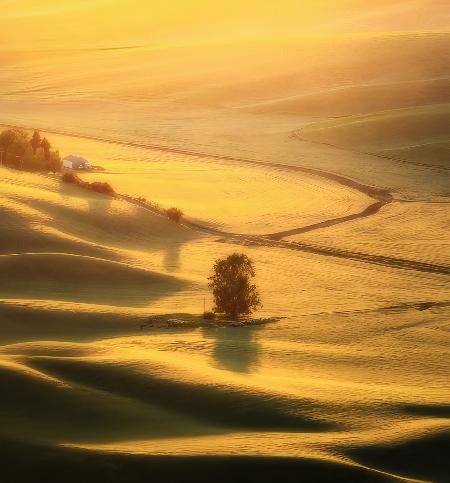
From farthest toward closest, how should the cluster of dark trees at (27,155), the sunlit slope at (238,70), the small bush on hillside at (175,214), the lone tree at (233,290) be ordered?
the sunlit slope at (238,70)
the cluster of dark trees at (27,155)
the small bush on hillside at (175,214)
the lone tree at (233,290)

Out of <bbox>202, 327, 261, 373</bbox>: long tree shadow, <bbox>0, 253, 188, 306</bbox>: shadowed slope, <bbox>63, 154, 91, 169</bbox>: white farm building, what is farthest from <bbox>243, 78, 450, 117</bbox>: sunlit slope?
<bbox>202, 327, 261, 373</bbox>: long tree shadow

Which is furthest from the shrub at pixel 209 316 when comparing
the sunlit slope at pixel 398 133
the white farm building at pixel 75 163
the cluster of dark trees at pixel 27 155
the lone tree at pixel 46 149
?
the sunlit slope at pixel 398 133

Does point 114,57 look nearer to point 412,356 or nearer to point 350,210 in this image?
point 350,210

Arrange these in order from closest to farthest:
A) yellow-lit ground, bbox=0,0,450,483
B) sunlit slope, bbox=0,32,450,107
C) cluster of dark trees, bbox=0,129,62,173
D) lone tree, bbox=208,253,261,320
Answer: yellow-lit ground, bbox=0,0,450,483, lone tree, bbox=208,253,261,320, cluster of dark trees, bbox=0,129,62,173, sunlit slope, bbox=0,32,450,107

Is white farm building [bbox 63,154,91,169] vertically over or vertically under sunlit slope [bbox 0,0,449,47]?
under

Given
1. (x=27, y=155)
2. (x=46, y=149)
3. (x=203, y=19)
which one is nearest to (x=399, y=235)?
(x=46, y=149)

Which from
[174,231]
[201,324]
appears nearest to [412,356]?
[201,324]

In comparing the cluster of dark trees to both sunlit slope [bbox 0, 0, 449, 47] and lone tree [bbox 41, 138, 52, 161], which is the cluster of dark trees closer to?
lone tree [bbox 41, 138, 52, 161]

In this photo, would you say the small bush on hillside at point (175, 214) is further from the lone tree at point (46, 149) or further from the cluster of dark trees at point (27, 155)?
the lone tree at point (46, 149)
